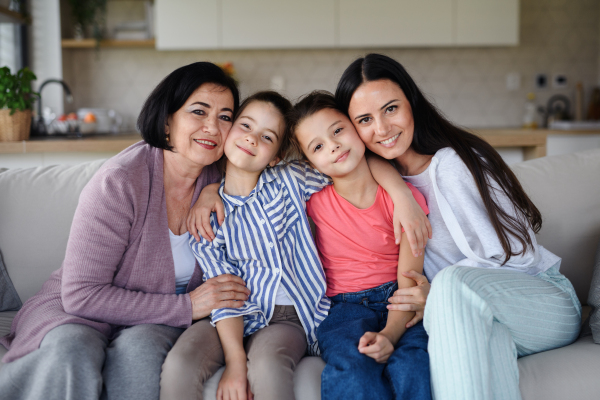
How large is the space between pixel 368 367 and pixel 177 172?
2.57ft

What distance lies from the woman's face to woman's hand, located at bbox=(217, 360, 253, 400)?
1.92ft

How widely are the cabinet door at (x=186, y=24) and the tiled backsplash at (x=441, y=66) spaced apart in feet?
1.23

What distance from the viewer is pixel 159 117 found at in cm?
140

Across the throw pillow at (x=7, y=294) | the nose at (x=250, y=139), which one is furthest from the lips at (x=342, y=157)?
the throw pillow at (x=7, y=294)

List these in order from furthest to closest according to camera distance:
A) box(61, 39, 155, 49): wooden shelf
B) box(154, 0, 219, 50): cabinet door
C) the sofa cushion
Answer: box(61, 39, 155, 49): wooden shelf → box(154, 0, 219, 50): cabinet door → the sofa cushion

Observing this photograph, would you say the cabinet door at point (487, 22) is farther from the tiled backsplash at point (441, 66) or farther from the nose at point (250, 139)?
the nose at point (250, 139)

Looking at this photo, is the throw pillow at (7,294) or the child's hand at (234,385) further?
the throw pillow at (7,294)

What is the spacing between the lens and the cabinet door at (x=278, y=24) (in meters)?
3.32

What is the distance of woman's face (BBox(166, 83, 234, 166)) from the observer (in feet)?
4.56

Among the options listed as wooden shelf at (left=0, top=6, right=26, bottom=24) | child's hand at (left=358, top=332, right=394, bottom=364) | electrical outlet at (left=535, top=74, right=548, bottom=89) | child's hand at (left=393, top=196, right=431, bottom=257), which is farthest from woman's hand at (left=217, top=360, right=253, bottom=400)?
electrical outlet at (left=535, top=74, right=548, bottom=89)

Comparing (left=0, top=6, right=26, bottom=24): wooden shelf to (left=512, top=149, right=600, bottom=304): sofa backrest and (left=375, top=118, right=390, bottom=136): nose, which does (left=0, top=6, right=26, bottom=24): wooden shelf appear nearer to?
(left=375, top=118, right=390, bottom=136): nose

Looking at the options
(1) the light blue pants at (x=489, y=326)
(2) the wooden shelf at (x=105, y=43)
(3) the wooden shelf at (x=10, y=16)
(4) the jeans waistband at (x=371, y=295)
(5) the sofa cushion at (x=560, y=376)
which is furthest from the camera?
(2) the wooden shelf at (x=105, y=43)

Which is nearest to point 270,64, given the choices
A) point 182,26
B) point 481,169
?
point 182,26

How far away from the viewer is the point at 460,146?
141cm
